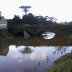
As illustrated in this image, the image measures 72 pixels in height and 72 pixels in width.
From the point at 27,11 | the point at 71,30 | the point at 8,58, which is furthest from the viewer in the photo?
the point at 27,11

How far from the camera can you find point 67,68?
15.8 meters

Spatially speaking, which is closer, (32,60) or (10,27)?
(32,60)

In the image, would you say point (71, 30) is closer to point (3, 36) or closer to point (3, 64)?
point (3, 36)

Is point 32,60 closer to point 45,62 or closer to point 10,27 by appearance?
point 45,62

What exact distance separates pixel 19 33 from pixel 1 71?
35.1m

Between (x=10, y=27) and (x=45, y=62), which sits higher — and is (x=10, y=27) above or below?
below

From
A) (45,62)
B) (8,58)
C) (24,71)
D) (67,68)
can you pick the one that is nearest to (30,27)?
(8,58)

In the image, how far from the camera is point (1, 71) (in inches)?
821

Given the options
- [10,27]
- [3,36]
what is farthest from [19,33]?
[3,36]

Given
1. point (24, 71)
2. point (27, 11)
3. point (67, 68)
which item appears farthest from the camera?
point (27, 11)

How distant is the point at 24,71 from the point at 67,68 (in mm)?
5380

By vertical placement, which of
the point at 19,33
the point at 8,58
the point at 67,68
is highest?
the point at 67,68

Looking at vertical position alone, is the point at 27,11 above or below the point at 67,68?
below

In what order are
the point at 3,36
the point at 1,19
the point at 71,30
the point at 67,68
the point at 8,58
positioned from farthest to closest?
1. the point at 1,19
2. the point at 71,30
3. the point at 3,36
4. the point at 8,58
5. the point at 67,68
